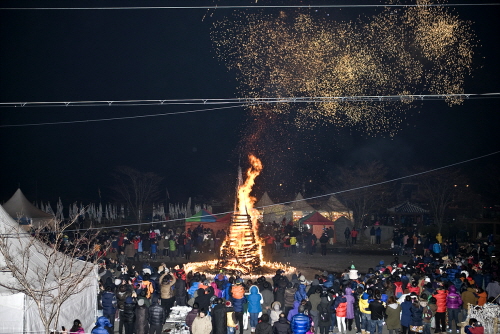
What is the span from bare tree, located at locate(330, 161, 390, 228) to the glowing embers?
13962 millimetres

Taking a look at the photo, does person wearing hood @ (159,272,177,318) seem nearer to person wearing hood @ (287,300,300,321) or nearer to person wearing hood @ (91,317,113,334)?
person wearing hood @ (91,317,113,334)

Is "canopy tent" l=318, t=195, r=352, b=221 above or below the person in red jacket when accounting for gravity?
above

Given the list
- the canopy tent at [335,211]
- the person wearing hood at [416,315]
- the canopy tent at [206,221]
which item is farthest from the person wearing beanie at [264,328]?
the canopy tent at [335,211]

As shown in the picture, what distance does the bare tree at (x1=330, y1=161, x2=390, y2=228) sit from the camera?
3625 cm

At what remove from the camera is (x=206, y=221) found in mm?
28969

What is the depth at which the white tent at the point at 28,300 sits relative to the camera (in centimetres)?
981

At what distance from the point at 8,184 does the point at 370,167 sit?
57.7 metres

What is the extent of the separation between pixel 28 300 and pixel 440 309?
33.3ft

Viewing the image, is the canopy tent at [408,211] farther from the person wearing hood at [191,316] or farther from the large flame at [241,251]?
the person wearing hood at [191,316]

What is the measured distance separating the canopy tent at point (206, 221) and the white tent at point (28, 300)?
16184 millimetres

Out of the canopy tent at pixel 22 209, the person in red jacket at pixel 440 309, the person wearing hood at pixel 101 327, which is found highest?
the canopy tent at pixel 22 209

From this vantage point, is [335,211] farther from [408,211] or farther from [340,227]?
[408,211]

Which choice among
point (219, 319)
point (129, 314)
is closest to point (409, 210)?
point (219, 319)

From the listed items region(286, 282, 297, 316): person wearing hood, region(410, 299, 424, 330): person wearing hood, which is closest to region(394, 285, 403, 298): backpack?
region(410, 299, 424, 330): person wearing hood
